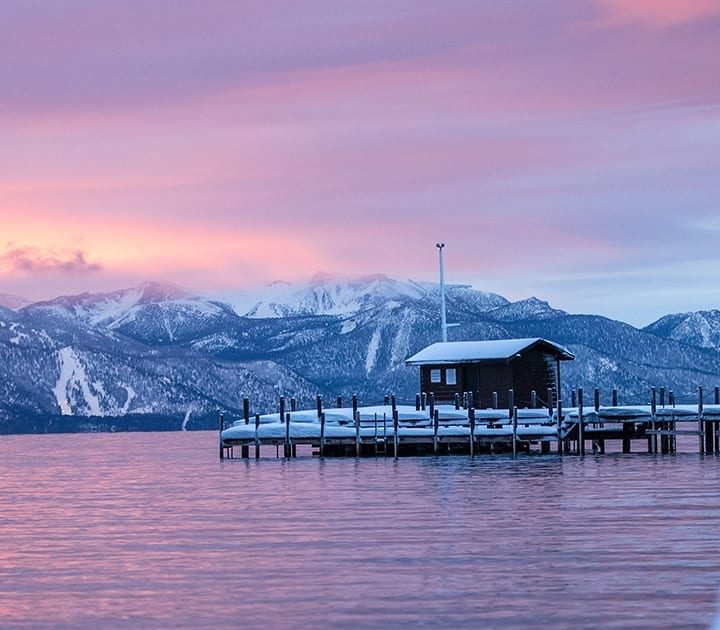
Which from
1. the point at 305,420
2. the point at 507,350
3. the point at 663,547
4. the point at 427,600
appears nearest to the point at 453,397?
the point at 507,350

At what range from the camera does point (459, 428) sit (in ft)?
272

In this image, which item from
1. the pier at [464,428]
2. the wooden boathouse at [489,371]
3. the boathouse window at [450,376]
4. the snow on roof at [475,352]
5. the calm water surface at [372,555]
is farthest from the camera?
the boathouse window at [450,376]

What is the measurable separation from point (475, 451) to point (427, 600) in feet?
213

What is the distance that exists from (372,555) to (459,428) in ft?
168

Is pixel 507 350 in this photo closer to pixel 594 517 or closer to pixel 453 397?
pixel 453 397

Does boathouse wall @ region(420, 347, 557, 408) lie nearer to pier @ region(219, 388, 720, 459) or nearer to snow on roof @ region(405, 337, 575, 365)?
snow on roof @ region(405, 337, 575, 365)

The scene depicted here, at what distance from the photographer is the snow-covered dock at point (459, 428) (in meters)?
81.6

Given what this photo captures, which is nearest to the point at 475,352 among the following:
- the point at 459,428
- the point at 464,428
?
the point at 464,428

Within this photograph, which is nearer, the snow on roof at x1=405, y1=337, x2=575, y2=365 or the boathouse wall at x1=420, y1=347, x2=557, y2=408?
the boathouse wall at x1=420, y1=347, x2=557, y2=408

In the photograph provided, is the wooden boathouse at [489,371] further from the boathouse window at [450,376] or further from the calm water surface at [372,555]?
the calm water surface at [372,555]

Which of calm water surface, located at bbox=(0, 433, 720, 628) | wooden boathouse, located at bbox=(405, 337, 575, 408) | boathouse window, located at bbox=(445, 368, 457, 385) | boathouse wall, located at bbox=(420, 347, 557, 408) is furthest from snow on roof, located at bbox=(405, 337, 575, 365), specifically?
calm water surface, located at bbox=(0, 433, 720, 628)

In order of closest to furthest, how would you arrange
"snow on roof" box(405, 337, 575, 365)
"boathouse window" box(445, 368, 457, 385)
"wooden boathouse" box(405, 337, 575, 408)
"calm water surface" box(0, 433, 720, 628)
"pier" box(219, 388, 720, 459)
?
"calm water surface" box(0, 433, 720, 628), "pier" box(219, 388, 720, 459), "wooden boathouse" box(405, 337, 575, 408), "snow on roof" box(405, 337, 575, 365), "boathouse window" box(445, 368, 457, 385)

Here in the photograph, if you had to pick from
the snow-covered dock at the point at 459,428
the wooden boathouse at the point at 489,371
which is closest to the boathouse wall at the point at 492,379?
the wooden boathouse at the point at 489,371

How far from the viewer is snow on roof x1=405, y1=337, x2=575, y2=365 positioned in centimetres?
9924
